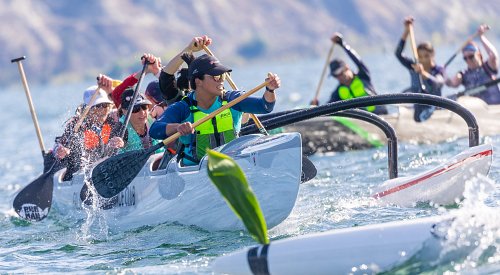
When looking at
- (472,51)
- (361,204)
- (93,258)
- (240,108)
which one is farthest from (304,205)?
(472,51)

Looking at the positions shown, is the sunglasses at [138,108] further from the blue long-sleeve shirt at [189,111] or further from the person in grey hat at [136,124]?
the blue long-sleeve shirt at [189,111]

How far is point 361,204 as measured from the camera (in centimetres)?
901

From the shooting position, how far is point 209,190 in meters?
8.05

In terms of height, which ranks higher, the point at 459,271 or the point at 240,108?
the point at 240,108

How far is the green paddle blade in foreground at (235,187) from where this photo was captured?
624 cm

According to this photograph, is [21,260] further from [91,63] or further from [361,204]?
[91,63]

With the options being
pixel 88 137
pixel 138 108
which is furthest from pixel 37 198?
pixel 138 108

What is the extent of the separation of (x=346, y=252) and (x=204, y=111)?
253 centimetres

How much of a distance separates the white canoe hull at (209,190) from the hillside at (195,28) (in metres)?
136

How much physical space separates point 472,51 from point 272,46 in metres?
146

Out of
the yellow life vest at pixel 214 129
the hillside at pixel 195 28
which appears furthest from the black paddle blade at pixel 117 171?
the hillside at pixel 195 28

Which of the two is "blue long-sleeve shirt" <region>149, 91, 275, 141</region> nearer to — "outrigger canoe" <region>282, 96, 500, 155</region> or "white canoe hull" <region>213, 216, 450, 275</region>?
"white canoe hull" <region>213, 216, 450, 275</region>

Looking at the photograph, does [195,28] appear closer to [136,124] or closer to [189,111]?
[136,124]

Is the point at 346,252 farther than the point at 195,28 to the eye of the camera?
No
